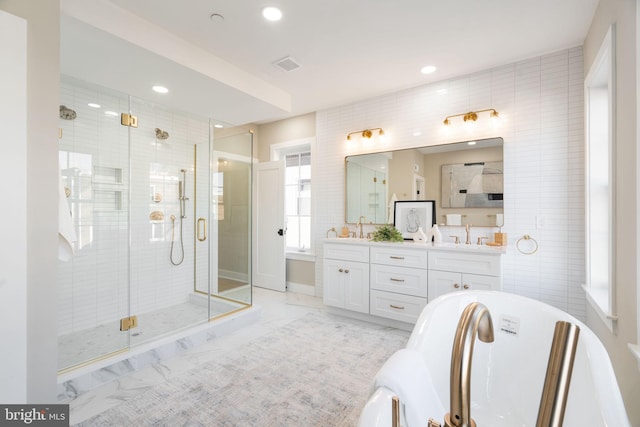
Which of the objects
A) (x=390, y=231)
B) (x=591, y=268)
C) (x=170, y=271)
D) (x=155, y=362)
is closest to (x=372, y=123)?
(x=390, y=231)

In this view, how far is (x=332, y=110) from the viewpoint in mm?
4320

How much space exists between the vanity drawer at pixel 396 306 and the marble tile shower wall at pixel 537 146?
0.95 metres

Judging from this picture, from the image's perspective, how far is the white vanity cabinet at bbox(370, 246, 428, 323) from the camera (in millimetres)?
3053

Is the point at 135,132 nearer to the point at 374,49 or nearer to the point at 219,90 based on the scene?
the point at 219,90

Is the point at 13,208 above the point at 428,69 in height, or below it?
below

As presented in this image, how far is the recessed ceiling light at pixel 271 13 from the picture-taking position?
2.23 meters

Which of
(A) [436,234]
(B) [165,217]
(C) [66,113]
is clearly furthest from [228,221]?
(A) [436,234]

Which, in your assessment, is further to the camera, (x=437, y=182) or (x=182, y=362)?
(x=437, y=182)

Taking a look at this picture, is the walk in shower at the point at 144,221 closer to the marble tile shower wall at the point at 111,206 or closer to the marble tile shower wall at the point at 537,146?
the marble tile shower wall at the point at 111,206

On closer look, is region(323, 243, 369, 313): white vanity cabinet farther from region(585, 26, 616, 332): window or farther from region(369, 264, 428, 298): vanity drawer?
region(585, 26, 616, 332): window

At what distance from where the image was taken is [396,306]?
3188mm

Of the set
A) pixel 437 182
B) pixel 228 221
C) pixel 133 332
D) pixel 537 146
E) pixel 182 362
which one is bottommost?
pixel 182 362

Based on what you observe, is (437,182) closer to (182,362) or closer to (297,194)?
(297,194)

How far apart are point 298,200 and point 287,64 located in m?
2.24
